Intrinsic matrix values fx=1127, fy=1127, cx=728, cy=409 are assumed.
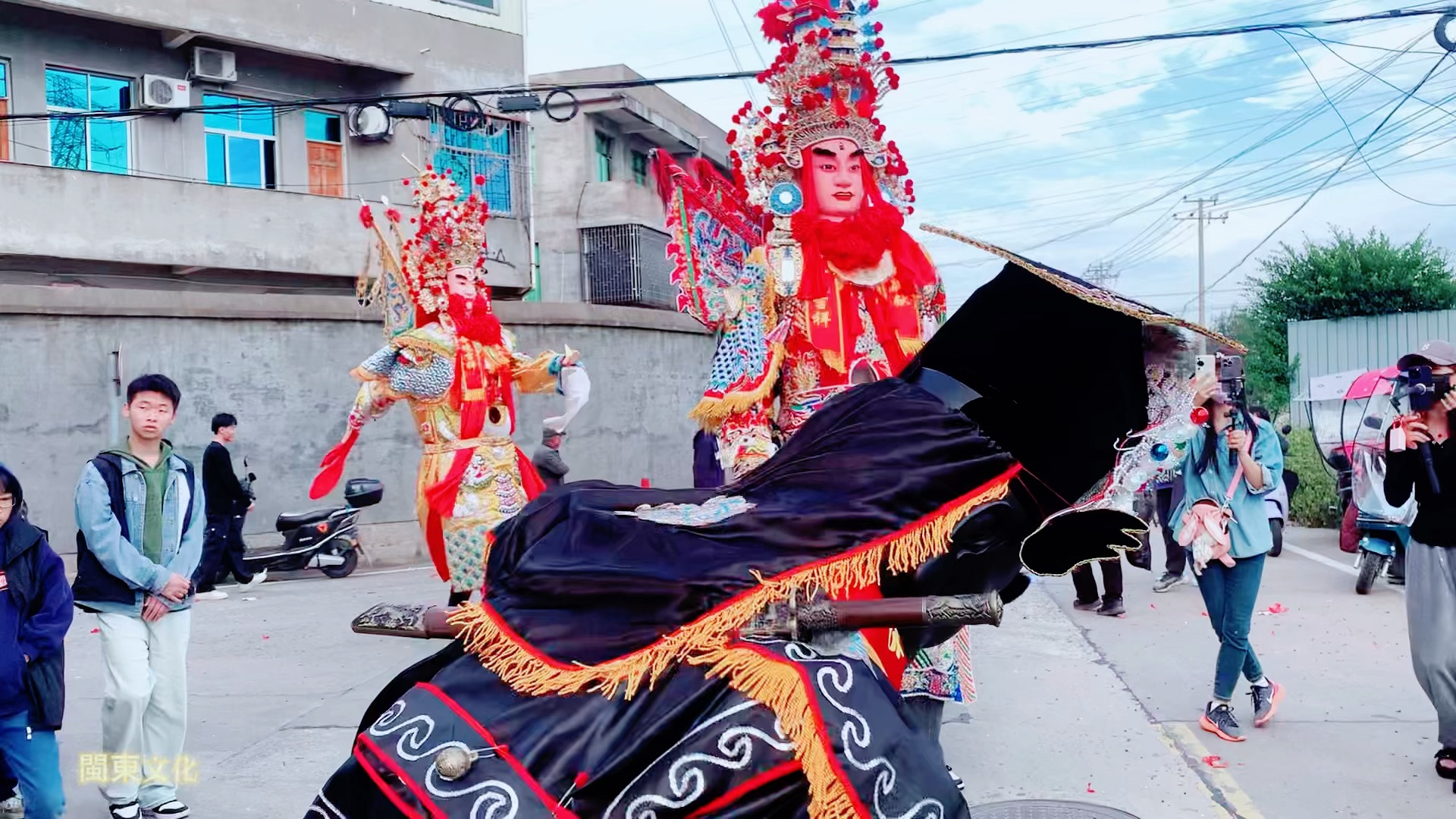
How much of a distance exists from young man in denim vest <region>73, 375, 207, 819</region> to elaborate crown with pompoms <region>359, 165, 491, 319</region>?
2.09 metres

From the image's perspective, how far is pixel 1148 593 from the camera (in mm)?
9789

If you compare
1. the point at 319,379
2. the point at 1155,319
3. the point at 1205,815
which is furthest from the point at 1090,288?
the point at 319,379

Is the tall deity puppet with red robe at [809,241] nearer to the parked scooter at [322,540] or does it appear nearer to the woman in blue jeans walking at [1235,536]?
the woman in blue jeans walking at [1235,536]

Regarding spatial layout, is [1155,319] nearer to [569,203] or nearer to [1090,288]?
[1090,288]

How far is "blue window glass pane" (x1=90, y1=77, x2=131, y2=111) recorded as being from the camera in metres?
15.8

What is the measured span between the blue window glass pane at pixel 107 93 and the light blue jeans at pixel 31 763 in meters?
14.1

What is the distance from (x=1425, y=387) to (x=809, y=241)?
2818 mm

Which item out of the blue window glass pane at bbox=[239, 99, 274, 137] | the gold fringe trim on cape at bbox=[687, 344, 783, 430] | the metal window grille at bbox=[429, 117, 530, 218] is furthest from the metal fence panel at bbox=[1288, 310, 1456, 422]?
the gold fringe trim on cape at bbox=[687, 344, 783, 430]

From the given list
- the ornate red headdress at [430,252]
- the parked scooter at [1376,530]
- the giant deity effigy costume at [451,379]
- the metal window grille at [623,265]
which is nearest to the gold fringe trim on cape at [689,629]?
the giant deity effigy costume at [451,379]

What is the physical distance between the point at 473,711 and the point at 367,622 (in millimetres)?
397

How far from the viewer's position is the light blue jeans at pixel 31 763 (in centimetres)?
411

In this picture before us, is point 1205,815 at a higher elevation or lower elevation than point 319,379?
lower

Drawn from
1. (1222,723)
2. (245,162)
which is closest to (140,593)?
(1222,723)

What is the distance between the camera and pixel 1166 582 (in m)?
9.95
